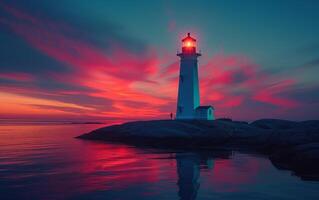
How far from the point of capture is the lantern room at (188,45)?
4585cm

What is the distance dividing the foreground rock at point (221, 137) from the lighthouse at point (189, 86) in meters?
2.52

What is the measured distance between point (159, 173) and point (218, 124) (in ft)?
81.4

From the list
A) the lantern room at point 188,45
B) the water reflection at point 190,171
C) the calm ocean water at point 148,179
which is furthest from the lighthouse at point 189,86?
the calm ocean water at point 148,179

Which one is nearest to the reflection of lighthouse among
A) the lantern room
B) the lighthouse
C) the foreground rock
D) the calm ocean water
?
the calm ocean water

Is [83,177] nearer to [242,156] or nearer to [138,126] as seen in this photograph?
[242,156]

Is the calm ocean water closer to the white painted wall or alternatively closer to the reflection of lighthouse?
the reflection of lighthouse

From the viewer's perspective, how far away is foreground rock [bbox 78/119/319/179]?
23.6 m

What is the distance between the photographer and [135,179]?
17.3 meters

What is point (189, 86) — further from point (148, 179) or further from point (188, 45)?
point (148, 179)

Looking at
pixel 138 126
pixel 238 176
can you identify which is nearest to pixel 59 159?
pixel 238 176

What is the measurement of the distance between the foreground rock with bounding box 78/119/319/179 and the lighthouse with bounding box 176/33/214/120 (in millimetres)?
2521

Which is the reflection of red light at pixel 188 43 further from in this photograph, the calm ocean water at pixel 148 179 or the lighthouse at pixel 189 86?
the calm ocean water at pixel 148 179

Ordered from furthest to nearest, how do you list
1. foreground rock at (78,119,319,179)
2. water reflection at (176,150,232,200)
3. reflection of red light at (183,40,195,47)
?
1. reflection of red light at (183,40,195,47)
2. foreground rock at (78,119,319,179)
3. water reflection at (176,150,232,200)

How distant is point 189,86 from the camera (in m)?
45.2
